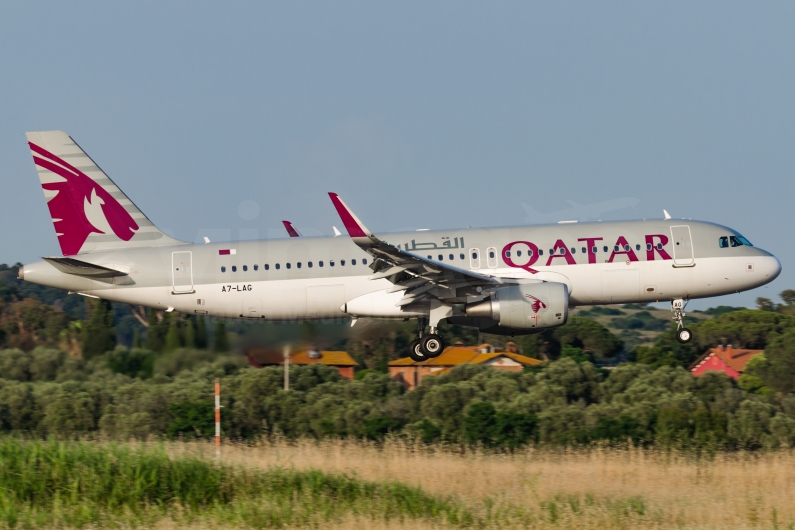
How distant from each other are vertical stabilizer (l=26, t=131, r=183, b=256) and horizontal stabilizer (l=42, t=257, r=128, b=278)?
1.25m

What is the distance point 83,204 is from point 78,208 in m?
0.19

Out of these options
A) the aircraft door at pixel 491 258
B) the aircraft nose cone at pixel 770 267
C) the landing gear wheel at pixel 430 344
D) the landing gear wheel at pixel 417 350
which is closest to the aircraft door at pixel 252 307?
the landing gear wheel at pixel 417 350

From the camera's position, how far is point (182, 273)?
1125 inches

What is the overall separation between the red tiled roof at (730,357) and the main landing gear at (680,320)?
48422mm

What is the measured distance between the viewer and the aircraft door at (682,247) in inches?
1140

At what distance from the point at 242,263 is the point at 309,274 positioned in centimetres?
202

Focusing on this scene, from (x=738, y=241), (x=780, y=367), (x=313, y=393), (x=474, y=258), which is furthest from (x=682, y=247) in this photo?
(x=780, y=367)

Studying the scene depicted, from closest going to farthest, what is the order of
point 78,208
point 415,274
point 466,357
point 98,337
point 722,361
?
point 415,274
point 78,208
point 98,337
point 466,357
point 722,361

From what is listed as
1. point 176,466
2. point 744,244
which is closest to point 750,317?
point 744,244

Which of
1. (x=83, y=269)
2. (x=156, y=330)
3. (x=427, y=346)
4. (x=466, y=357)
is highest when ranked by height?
(x=83, y=269)

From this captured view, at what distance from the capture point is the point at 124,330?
32.7 m

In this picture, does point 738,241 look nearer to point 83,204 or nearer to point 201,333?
point 201,333

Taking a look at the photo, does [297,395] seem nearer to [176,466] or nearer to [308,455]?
[308,455]

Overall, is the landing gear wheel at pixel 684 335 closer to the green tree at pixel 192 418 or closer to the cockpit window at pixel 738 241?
the cockpit window at pixel 738 241
